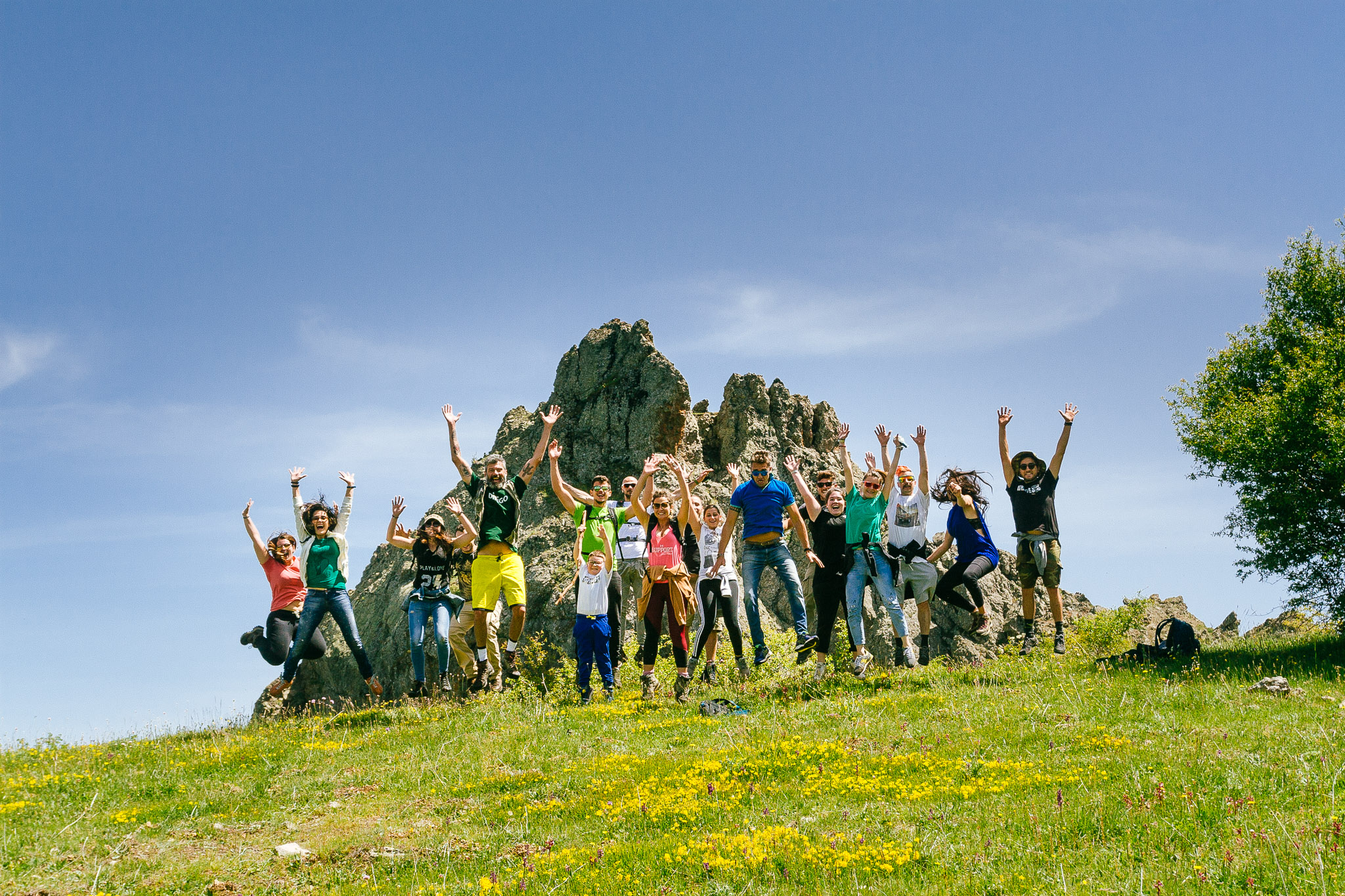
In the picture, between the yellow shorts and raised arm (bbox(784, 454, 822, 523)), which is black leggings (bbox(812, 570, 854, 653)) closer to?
raised arm (bbox(784, 454, 822, 523))

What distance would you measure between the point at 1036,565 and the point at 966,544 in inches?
46.4

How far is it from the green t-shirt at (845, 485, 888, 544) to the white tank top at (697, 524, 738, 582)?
6.50 ft

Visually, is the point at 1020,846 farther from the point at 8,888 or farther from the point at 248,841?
the point at 8,888

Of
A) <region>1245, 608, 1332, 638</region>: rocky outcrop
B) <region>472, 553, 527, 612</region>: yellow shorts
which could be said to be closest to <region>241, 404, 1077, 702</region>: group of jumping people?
<region>472, 553, 527, 612</region>: yellow shorts

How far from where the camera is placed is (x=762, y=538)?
1357 centimetres

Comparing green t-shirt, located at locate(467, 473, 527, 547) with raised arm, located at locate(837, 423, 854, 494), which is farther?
raised arm, located at locate(837, 423, 854, 494)

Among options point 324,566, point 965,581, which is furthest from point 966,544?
point 324,566

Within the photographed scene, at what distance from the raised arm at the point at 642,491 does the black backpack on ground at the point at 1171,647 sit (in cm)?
785

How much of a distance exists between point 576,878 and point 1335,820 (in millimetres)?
5527

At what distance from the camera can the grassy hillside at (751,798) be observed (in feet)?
19.8

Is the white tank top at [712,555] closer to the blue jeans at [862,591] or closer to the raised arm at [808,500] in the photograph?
the raised arm at [808,500]

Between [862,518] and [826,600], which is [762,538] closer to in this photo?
[826,600]

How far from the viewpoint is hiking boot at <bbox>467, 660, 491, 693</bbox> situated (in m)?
14.4

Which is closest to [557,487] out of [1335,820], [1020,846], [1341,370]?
[1020,846]
